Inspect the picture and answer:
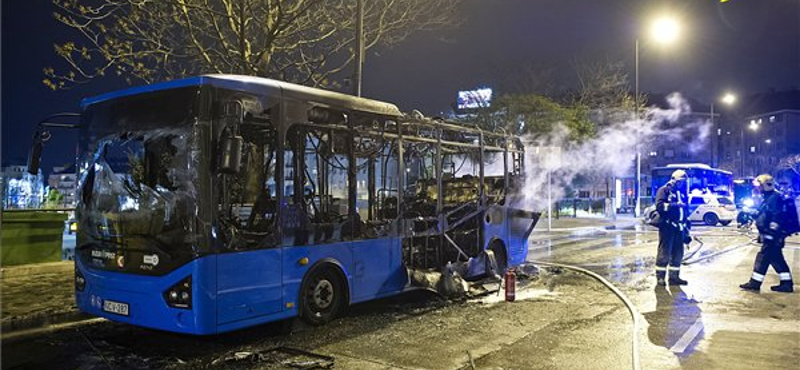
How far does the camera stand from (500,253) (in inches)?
439

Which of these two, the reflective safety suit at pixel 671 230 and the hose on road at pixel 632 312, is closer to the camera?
the hose on road at pixel 632 312

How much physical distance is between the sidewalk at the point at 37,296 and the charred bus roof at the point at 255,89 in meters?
3.09

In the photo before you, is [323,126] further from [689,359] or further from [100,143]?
[689,359]

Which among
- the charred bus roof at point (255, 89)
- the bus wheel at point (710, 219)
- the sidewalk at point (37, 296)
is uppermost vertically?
the charred bus roof at point (255, 89)

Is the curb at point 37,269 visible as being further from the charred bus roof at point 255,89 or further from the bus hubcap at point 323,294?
the bus hubcap at point 323,294

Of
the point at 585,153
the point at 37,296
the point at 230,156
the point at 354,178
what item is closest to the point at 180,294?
the point at 230,156

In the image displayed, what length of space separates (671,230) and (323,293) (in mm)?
6444

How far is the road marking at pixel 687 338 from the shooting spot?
6.24m

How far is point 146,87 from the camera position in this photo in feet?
21.1

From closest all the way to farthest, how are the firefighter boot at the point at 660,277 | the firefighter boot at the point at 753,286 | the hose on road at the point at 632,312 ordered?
the hose on road at the point at 632,312 → the firefighter boot at the point at 753,286 → the firefighter boot at the point at 660,277

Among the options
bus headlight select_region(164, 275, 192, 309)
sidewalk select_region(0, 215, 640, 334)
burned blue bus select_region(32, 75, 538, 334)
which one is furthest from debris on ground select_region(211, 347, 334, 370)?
sidewalk select_region(0, 215, 640, 334)

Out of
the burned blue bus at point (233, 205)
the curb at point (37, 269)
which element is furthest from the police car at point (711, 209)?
the curb at point (37, 269)

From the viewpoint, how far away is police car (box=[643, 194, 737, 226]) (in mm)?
28922

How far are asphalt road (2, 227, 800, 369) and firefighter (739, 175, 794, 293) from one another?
0.26m
